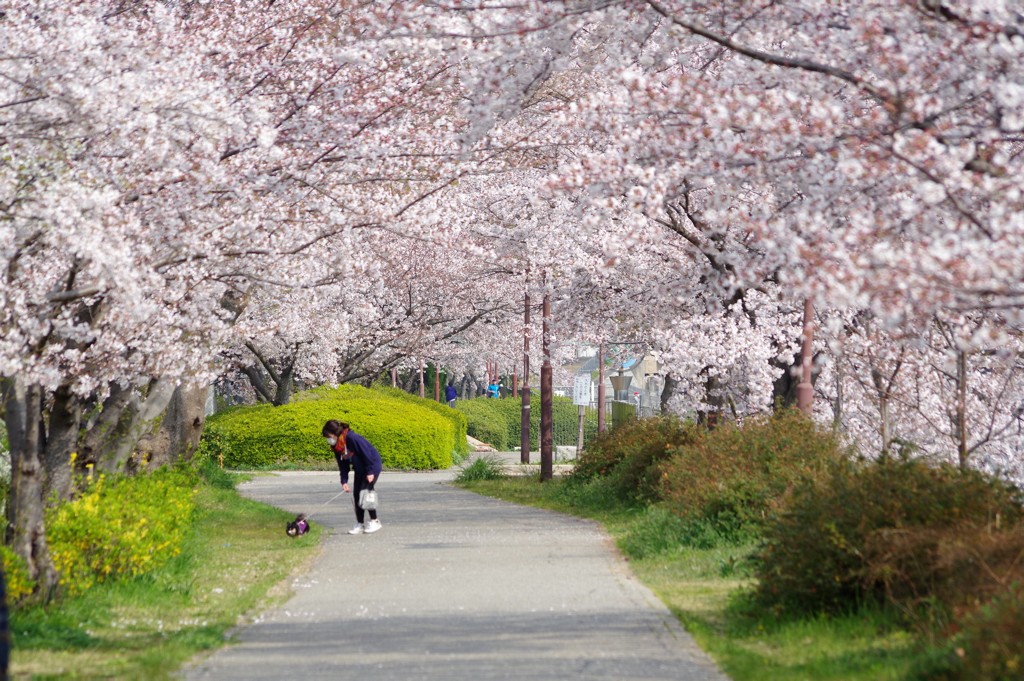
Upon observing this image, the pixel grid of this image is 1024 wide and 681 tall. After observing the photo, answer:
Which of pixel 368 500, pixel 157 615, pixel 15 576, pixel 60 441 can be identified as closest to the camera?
pixel 15 576

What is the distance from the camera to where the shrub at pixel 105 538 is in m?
11.5

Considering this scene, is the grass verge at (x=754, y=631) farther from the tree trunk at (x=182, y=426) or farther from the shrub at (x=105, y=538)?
the tree trunk at (x=182, y=426)

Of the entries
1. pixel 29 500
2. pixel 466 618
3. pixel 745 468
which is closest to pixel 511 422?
pixel 745 468

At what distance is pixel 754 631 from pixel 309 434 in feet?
88.8

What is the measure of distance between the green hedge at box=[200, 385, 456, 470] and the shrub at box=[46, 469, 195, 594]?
21.9 meters

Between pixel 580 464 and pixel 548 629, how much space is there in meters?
15.5

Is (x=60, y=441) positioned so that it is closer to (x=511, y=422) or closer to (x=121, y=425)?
(x=121, y=425)

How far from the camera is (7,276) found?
1186 cm

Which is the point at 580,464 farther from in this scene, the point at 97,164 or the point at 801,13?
the point at 801,13

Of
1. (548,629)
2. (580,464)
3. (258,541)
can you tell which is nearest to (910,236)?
(548,629)

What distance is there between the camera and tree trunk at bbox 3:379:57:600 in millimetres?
10602

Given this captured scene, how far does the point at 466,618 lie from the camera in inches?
417

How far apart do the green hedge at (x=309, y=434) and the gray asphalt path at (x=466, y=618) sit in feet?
57.7

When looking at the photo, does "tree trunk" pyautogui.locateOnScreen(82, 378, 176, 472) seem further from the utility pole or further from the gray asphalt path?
the utility pole
